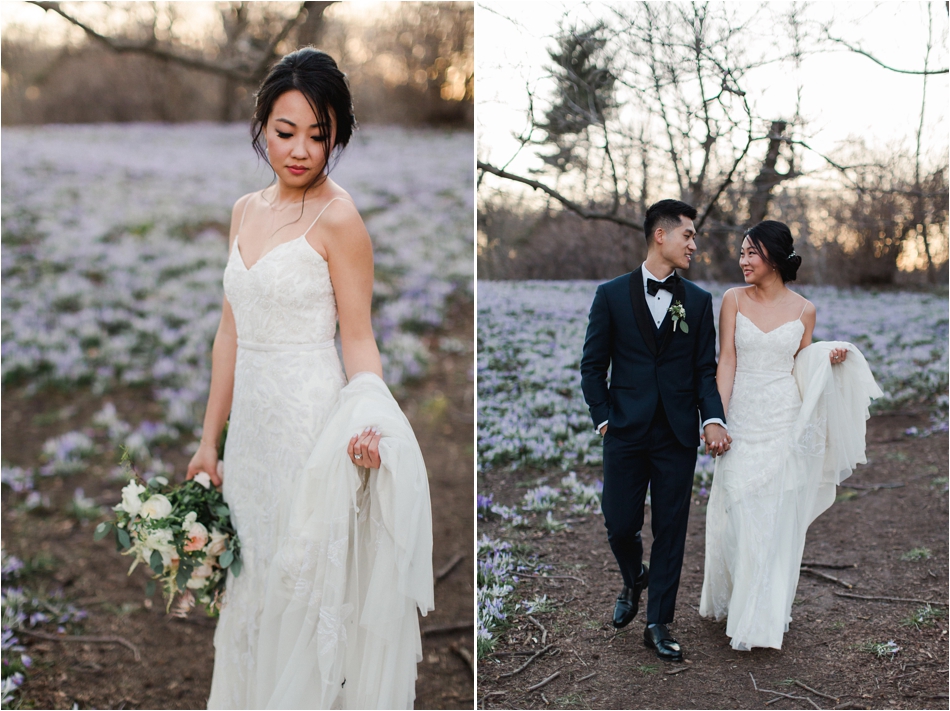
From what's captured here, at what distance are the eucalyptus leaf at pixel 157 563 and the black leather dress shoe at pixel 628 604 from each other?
6.12ft

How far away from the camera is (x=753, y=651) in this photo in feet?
9.04

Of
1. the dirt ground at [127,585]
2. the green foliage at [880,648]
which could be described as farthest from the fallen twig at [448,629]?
the green foliage at [880,648]

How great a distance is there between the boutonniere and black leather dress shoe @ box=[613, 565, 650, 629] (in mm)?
1091

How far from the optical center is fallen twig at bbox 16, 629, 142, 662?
3127mm

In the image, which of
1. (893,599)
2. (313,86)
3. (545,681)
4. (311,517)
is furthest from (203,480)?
(893,599)

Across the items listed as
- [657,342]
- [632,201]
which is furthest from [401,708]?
[632,201]

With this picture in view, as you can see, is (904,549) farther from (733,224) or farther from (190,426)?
(190,426)

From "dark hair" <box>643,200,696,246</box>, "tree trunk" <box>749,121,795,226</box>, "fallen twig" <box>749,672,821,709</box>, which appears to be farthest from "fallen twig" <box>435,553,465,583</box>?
"tree trunk" <box>749,121,795,226</box>

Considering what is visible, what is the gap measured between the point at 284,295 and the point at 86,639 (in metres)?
2.28

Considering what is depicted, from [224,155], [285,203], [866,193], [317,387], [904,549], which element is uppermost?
[224,155]

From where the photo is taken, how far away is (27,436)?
4.69 m

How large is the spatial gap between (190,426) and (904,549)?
457cm

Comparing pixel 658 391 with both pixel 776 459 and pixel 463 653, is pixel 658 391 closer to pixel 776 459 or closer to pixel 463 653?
pixel 776 459

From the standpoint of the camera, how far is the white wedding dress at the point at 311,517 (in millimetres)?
1957
